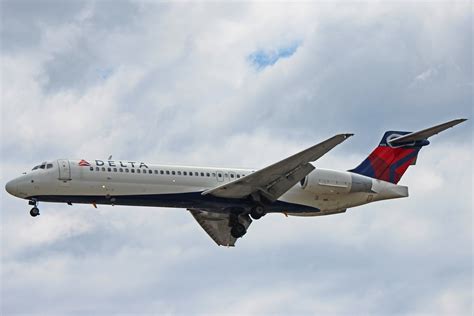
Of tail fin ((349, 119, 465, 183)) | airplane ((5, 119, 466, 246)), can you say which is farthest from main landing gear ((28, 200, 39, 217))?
tail fin ((349, 119, 465, 183))

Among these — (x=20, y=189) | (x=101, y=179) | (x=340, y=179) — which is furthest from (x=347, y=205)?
(x=20, y=189)

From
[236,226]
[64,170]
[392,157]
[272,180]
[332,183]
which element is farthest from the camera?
[392,157]

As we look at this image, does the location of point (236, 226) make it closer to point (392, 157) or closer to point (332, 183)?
point (332, 183)

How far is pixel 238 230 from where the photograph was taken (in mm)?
52219

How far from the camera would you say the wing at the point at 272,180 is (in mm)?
48688

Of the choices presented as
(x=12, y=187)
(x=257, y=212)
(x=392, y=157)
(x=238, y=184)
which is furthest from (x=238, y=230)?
(x=12, y=187)

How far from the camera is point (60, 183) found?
159 ft

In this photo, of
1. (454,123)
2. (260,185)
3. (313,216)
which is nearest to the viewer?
(454,123)

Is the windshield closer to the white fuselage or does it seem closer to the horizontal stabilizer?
the white fuselage

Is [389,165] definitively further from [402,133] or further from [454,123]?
[454,123]

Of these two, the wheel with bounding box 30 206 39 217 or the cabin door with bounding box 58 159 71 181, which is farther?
the cabin door with bounding box 58 159 71 181

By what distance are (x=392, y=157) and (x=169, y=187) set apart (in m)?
12.1

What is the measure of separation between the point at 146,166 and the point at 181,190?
1914 mm

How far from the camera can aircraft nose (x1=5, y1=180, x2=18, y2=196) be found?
48.2 m
